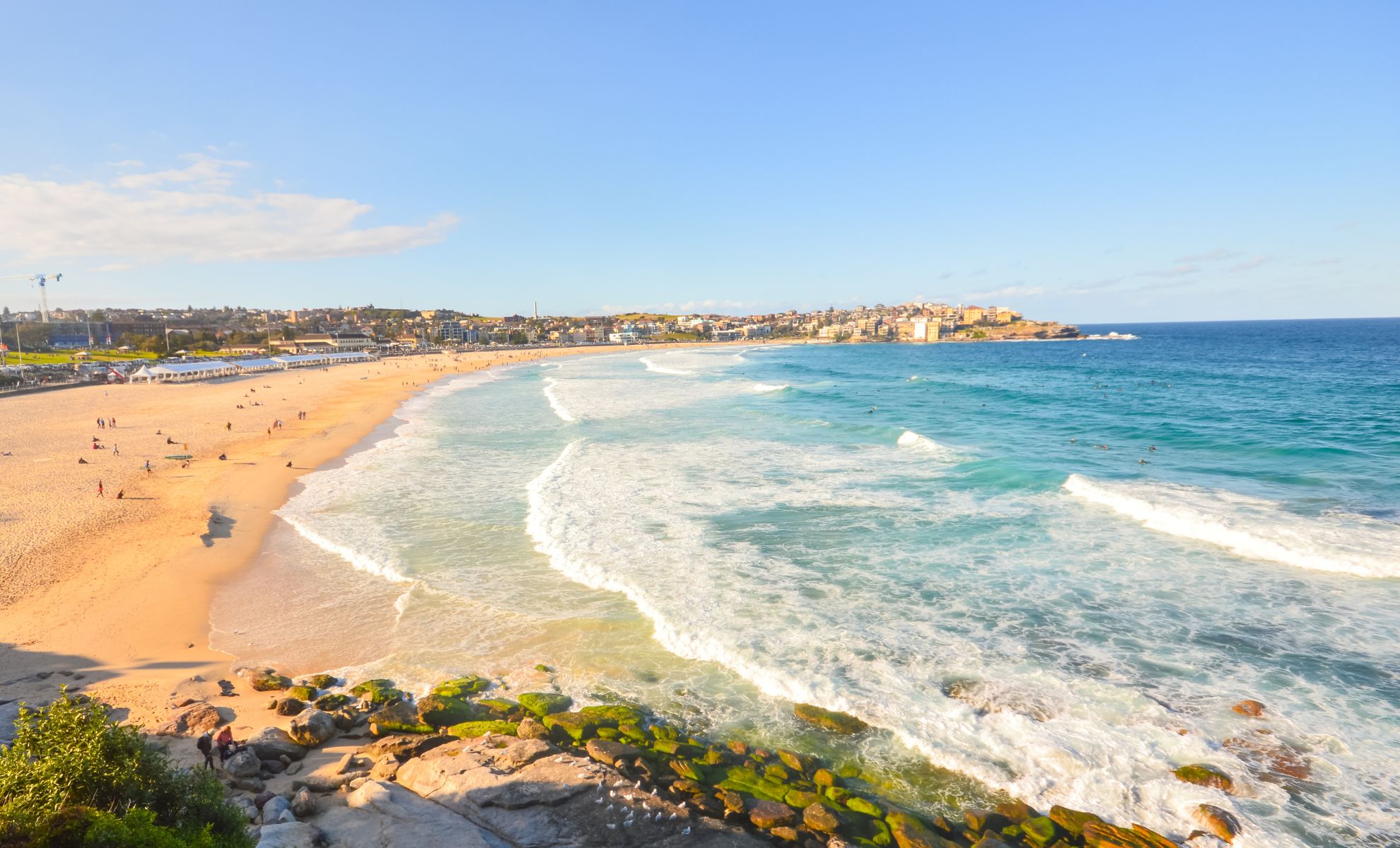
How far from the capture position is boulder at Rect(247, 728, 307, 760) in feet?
25.4

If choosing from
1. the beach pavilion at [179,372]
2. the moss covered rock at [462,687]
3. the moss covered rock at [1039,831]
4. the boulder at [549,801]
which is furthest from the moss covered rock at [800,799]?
the beach pavilion at [179,372]

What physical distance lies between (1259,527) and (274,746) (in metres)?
19.7

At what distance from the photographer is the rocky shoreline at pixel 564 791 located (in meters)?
6.45

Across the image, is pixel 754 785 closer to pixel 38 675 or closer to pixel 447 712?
pixel 447 712

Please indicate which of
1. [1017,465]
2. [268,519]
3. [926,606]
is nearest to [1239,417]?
[1017,465]

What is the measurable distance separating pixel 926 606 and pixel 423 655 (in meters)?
8.77

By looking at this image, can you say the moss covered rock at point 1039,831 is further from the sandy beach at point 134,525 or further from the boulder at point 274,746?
the sandy beach at point 134,525

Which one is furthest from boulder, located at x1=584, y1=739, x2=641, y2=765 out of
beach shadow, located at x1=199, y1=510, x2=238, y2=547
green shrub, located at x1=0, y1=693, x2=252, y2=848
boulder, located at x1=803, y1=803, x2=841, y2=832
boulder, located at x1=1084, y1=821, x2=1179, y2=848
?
beach shadow, located at x1=199, y1=510, x2=238, y2=547

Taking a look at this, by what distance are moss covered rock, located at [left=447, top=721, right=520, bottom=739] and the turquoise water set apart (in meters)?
1.43

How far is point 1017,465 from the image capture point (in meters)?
23.6

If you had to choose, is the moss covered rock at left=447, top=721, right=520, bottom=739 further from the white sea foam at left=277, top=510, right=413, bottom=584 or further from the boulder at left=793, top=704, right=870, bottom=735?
the white sea foam at left=277, top=510, right=413, bottom=584

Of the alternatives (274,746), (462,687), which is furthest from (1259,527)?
(274,746)

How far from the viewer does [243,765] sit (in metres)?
7.37

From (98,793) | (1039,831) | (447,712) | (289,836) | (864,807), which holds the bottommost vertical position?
(1039,831)
